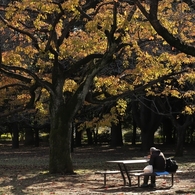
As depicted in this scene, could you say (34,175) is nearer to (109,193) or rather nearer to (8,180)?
(8,180)

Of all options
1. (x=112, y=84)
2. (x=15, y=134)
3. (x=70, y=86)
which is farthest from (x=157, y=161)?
(x=15, y=134)

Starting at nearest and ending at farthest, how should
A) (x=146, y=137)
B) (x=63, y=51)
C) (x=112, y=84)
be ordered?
(x=63, y=51)
(x=112, y=84)
(x=146, y=137)

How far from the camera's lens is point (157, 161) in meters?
12.2

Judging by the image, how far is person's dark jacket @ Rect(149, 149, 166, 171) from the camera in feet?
39.6

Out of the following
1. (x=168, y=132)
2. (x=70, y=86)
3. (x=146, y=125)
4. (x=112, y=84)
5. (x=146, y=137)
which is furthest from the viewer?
(x=168, y=132)

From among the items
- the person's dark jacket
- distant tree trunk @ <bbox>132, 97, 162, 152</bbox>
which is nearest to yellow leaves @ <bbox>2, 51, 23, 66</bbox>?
the person's dark jacket

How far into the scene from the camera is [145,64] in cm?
1722

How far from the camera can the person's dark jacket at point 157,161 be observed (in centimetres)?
1207

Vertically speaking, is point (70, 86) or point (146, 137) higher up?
point (70, 86)

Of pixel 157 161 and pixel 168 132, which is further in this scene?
pixel 168 132

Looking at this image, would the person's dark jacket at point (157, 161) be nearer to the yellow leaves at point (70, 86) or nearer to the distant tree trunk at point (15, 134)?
the yellow leaves at point (70, 86)

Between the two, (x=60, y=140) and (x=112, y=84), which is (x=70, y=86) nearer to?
(x=112, y=84)

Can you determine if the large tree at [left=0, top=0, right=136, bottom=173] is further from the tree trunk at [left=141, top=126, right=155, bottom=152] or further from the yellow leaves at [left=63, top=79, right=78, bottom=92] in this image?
the tree trunk at [left=141, top=126, right=155, bottom=152]

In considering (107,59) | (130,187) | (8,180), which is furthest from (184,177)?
(8,180)
